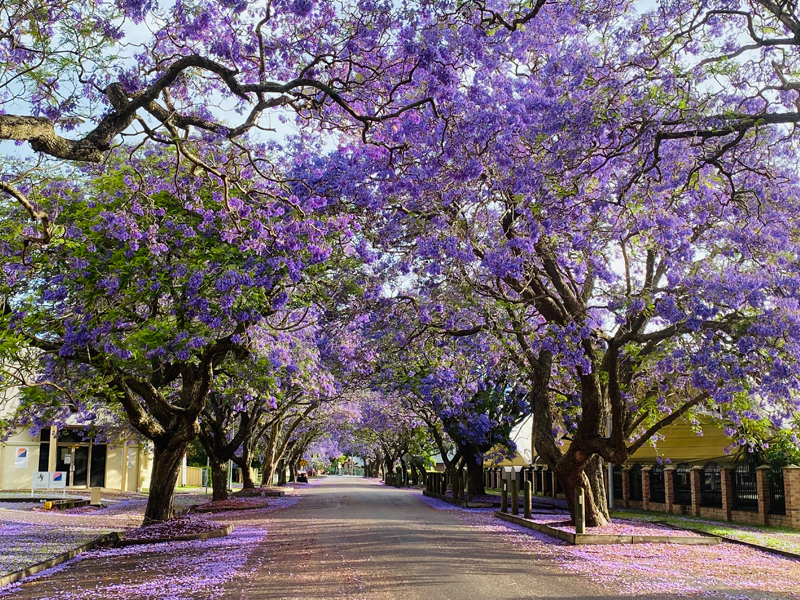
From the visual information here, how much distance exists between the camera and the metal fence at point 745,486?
60.8ft

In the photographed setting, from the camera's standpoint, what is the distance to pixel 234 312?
12.3 m

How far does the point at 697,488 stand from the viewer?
819 inches

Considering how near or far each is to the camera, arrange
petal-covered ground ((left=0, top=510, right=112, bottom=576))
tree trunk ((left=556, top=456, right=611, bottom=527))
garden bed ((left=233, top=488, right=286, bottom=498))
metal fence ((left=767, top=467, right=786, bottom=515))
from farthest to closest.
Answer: garden bed ((left=233, top=488, right=286, bottom=498)), metal fence ((left=767, top=467, right=786, bottom=515)), tree trunk ((left=556, top=456, right=611, bottom=527)), petal-covered ground ((left=0, top=510, right=112, bottom=576))

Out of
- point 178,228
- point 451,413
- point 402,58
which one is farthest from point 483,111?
point 451,413

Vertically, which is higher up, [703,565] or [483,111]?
[483,111]

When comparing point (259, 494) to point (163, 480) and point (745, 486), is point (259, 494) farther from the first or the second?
point (745, 486)

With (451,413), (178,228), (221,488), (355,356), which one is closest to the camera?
(178,228)

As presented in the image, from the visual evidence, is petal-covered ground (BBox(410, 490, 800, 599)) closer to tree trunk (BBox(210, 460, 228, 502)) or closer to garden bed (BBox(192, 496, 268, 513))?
garden bed (BBox(192, 496, 268, 513))

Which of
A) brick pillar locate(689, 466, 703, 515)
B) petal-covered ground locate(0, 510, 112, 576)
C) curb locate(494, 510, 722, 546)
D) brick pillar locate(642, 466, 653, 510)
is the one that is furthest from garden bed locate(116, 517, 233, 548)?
brick pillar locate(642, 466, 653, 510)

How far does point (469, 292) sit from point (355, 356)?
6.45 m

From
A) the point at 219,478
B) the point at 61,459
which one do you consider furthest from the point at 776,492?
the point at 61,459

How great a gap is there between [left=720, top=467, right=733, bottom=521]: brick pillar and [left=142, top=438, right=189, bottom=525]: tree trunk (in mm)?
13542

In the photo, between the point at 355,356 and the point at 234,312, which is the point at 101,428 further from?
the point at 234,312

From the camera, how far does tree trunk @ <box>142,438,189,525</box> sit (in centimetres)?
1492
